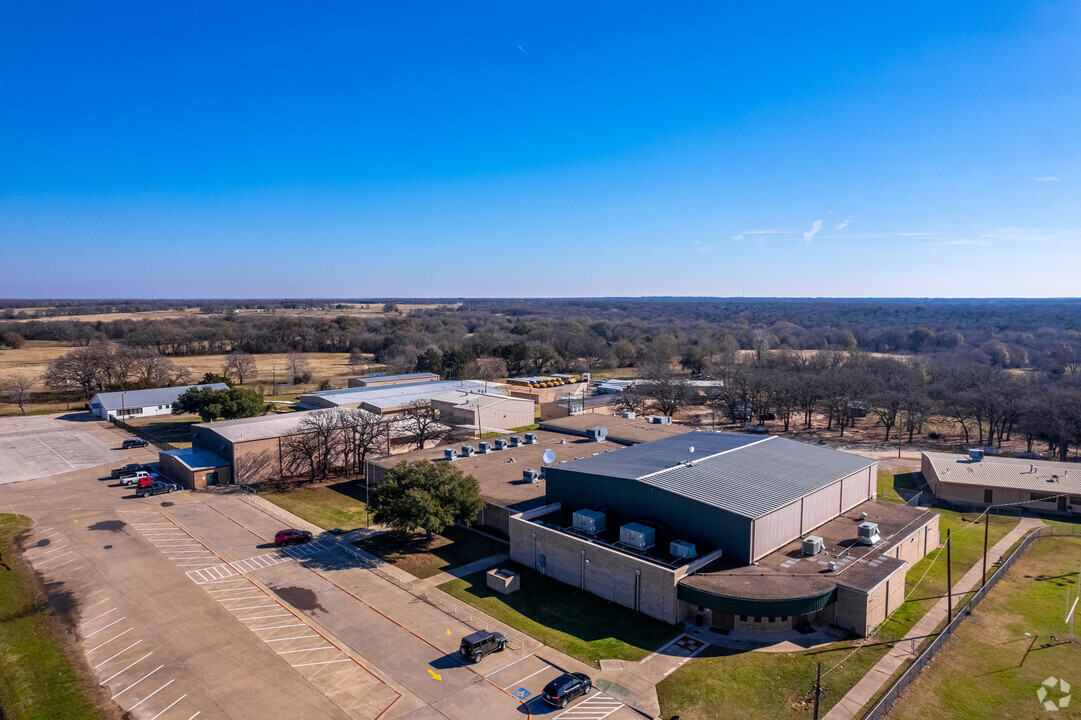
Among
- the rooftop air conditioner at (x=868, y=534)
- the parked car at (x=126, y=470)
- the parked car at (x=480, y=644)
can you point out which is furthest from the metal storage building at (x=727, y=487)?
the parked car at (x=126, y=470)

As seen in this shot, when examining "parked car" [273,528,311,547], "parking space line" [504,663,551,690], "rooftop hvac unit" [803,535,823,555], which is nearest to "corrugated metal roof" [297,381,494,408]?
"parked car" [273,528,311,547]

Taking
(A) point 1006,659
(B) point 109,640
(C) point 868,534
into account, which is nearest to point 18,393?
(B) point 109,640

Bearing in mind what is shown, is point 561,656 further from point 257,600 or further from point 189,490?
point 189,490

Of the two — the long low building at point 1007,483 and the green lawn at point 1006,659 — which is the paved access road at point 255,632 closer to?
the green lawn at point 1006,659

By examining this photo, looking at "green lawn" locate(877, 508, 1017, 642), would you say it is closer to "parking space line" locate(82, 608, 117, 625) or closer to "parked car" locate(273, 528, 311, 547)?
"parked car" locate(273, 528, 311, 547)

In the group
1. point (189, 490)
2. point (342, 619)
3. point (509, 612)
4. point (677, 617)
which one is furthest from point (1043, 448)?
point (189, 490)
